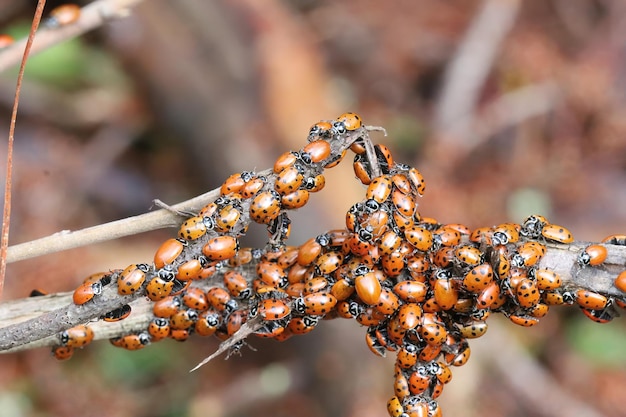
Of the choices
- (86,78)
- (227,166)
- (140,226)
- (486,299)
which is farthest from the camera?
(86,78)

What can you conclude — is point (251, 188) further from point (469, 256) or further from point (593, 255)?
point (593, 255)

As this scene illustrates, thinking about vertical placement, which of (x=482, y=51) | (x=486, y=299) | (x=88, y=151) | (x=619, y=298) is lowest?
(x=88, y=151)

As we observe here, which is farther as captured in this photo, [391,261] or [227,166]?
[227,166]

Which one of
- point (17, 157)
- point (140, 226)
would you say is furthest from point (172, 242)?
point (17, 157)

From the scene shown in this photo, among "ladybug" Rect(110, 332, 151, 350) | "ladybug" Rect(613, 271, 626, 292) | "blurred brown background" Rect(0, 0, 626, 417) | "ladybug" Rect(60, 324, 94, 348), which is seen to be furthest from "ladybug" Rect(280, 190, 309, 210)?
"blurred brown background" Rect(0, 0, 626, 417)

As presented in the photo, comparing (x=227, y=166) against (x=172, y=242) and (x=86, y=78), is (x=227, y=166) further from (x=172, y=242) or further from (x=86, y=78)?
(x=172, y=242)

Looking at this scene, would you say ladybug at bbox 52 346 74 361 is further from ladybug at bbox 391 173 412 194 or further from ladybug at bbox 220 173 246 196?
ladybug at bbox 391 173 412 194

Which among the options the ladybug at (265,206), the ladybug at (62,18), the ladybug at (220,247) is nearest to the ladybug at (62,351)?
the ladybug at (220,247)
